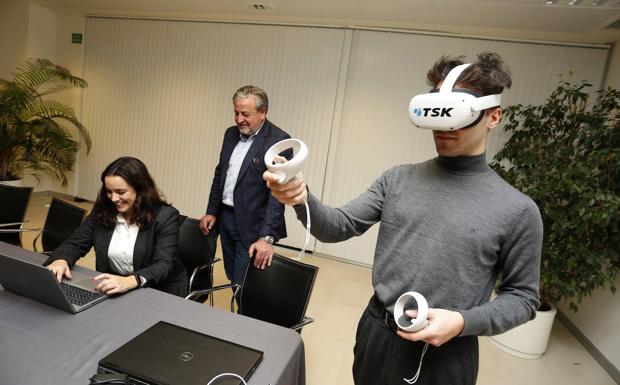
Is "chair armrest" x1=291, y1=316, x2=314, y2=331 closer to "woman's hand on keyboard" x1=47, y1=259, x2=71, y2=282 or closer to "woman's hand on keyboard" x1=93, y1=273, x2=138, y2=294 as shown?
"woman's hand on keyboard" x1=93, y1=273, x2=138, y2=294

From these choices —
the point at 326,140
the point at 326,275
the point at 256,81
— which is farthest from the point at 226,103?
the point at 326,275

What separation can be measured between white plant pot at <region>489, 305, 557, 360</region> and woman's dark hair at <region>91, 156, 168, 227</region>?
102 inches

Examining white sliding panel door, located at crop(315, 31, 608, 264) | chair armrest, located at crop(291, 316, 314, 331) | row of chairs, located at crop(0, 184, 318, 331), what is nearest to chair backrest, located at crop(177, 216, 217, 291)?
row of chairs, located at crop(0, 184, 318, 331)

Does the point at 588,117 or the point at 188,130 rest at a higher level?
the point at 588,117

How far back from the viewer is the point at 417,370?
3.24ft

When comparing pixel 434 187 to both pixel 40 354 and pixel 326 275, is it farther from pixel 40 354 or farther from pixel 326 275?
pixel 326 275

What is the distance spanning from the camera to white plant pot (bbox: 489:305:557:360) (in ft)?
8.41

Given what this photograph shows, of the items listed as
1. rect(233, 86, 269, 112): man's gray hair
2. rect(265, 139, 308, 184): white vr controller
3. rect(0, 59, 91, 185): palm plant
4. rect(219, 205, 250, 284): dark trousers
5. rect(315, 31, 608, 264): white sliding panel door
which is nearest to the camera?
rect(265, 139, 308, 184): white vr controller

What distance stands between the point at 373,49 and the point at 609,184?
8.26 ft

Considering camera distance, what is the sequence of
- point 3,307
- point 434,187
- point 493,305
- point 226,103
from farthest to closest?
Result: 1. point 226,103
2. point 3,307
3. point 434,187
4. point 493,305

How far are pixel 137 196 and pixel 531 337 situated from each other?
111 inches

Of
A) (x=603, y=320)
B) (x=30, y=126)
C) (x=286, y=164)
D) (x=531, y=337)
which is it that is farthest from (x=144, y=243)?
(x=30, y=126)

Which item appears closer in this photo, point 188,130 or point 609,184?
point 609,184

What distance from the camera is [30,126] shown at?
401 cm
